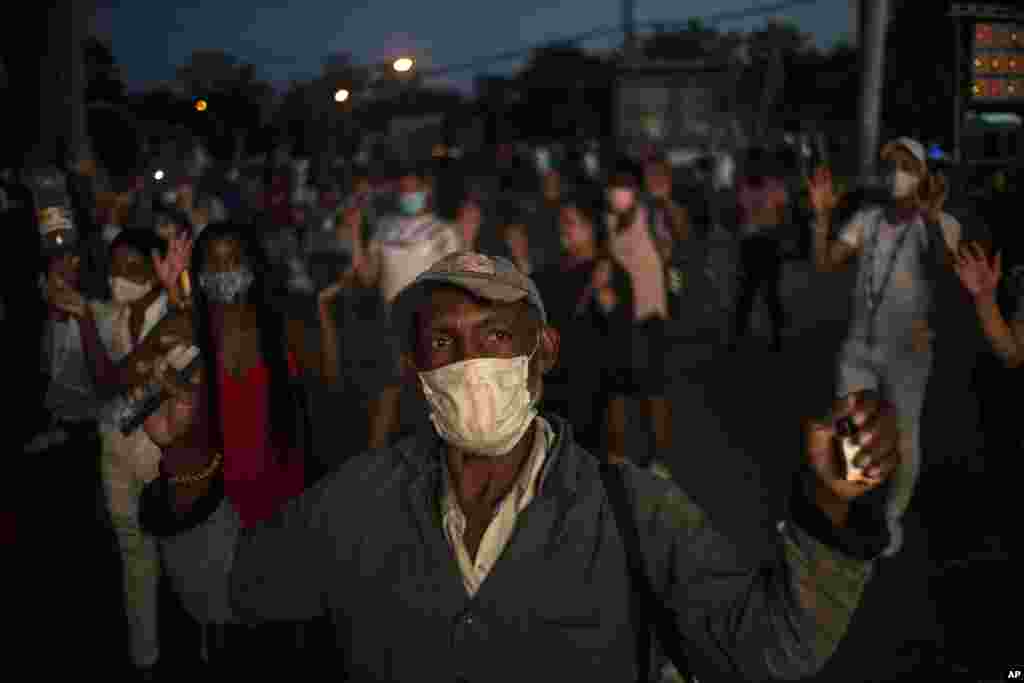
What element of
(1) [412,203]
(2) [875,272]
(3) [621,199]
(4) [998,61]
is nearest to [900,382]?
(2) [875,272]

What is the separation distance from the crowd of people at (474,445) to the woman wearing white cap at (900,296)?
1 centimetres

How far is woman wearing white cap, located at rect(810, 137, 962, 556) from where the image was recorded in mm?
4664

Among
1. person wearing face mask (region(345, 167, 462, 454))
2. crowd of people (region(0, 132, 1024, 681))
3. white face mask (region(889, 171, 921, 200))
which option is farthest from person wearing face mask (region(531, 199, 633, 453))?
white face mask (region(889, 171, 921, 200))

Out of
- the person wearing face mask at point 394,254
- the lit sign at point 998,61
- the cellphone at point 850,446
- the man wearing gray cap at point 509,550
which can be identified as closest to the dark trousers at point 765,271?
the person wearing face mask at point 394,254

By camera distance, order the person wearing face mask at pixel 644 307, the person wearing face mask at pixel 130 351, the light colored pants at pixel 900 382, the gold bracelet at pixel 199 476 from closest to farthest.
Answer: the gold bracelet at pixel 199 476 < the person wearing face mask at pixel 130 351 < the light colored pants at pixel 900 382 < the person wearing face mask at pixel 644 307

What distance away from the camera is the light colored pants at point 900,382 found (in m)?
4.77

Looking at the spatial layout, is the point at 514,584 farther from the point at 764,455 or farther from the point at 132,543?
the point at 764,455

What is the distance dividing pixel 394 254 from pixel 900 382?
3257mm

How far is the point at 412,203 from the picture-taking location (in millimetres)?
6598

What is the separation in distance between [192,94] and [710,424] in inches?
174

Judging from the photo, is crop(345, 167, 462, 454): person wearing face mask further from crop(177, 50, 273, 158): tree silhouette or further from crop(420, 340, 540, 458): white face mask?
crop(420, 340, 540, 458): white face mask

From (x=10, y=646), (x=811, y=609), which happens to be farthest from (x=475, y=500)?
(x=10, y=646)

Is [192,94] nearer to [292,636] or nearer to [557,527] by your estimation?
[292,636]

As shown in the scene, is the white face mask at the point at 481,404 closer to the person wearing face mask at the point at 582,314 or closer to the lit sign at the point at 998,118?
the person wearing face mask at the point at 582,314
